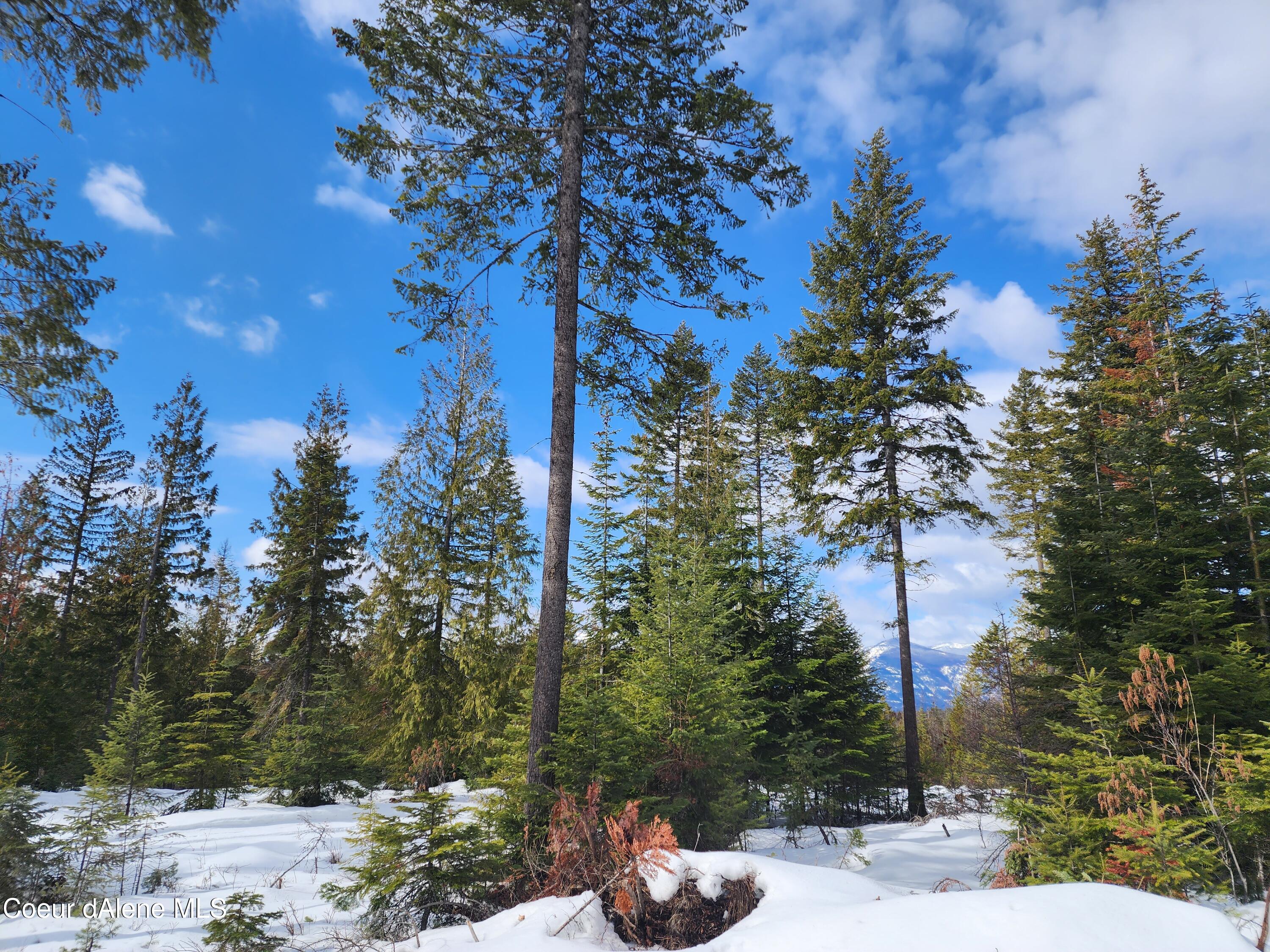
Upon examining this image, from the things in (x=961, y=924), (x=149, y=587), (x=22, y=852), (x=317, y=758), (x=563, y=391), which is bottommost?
(x=317, y=758)

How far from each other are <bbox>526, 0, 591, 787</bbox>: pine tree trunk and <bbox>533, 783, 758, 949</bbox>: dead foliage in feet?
5.58

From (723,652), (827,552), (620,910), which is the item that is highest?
(827,552)

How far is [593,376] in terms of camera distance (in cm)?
885

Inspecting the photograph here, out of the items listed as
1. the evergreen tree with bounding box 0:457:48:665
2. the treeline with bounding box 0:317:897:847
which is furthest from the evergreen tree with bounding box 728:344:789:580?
the evergreen tree with bounding box 0:457:48:665

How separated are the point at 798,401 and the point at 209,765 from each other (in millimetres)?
19270

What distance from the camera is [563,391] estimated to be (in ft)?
25.5

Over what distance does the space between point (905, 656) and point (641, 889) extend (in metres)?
12.3

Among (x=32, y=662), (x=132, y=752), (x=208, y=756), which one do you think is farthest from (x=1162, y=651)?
(x=32, y=662)

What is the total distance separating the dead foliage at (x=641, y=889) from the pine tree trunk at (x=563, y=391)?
1.70 m

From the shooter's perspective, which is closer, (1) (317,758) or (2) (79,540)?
(1) (317,758)

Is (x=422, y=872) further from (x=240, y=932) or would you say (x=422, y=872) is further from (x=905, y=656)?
(x=905, y=656)

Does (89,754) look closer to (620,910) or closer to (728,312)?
(620,910)

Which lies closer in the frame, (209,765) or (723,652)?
(723,652)

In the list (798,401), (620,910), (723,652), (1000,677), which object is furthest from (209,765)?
(1000,677)
